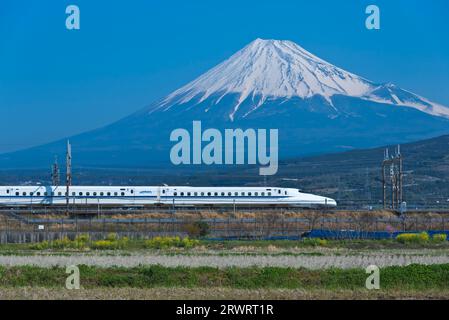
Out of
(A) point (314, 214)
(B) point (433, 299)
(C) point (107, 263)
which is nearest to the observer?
(B) point (433, 299)

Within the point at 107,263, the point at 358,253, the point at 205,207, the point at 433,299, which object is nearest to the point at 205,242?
the point at 358,253

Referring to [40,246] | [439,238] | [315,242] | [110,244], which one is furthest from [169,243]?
[439,238]

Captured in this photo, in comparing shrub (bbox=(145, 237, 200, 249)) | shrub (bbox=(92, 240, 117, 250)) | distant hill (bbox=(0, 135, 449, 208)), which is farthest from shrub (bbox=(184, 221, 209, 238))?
distant hill (bbox=(0, 135, 449, 208))

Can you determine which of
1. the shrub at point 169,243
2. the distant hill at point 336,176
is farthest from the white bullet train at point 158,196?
the shrub at point 169,243

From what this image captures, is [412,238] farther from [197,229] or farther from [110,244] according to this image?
[110,244]

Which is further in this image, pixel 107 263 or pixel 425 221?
pixel 425 221

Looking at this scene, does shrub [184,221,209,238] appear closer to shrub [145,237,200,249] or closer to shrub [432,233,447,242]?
shrub [145,237,200,249]

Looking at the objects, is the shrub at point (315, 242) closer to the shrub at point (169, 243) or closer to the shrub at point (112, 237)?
the shrub at point (169, 243)

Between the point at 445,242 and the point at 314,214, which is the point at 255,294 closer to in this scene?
the point at 445,242
